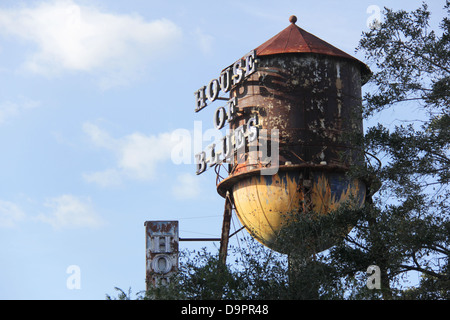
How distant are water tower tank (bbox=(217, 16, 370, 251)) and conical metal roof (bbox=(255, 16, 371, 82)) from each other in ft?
0.12

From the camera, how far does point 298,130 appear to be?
1336 inches

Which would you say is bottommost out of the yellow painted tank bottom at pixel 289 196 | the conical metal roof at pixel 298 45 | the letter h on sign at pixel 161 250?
the letter h on sign at pixel 161 250

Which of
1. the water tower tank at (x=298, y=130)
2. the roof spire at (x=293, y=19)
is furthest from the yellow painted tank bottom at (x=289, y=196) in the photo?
the roof spire at (x=293, y=19)

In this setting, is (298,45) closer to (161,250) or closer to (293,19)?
(293,19)

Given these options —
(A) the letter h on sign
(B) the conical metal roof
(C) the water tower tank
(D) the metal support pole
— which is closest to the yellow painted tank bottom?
(C) the water tower tank

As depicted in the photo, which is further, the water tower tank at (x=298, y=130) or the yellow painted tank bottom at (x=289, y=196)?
the water tower tank at (x=298, y=130)

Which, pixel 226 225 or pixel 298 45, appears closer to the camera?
pixel 298 45

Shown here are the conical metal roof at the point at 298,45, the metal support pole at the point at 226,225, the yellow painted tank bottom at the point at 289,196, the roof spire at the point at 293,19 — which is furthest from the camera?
the roof spire at the point at 293,19

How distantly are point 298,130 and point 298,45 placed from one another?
3492mm

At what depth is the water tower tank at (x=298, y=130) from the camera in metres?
33.4

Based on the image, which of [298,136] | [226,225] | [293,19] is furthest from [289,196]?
[293,19]

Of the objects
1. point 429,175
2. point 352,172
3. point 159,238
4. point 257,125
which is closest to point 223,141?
point 257,125

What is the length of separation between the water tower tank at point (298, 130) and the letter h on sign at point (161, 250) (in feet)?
11.1

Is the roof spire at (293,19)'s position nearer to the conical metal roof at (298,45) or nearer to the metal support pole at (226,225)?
the conical metal roof at (298,45)
